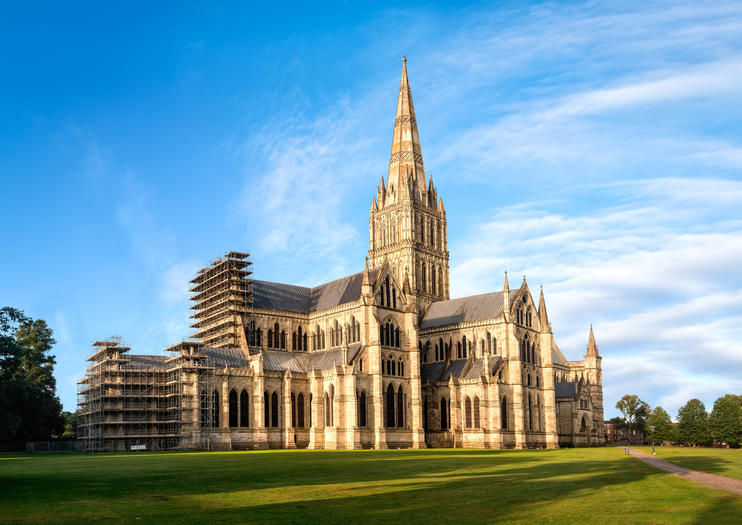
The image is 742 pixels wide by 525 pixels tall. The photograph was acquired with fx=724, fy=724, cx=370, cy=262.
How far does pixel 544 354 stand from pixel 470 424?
15876 mm

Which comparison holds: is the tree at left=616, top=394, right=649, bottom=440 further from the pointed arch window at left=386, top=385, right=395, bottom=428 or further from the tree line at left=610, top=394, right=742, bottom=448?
the pointed arch window at left=386, top=385, right=395, bottom=428

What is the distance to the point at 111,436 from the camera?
7394cm

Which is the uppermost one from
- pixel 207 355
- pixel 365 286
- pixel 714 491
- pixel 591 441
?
pixel 365 286

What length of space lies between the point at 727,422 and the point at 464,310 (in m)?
44.9

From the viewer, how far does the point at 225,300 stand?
83.4 m

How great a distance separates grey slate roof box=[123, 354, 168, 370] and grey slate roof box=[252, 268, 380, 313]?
488 inches

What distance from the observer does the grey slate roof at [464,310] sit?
Result: 89.3 metres

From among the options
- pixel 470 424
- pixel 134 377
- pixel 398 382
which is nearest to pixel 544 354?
pixel 470 424

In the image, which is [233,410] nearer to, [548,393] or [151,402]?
[151,402]

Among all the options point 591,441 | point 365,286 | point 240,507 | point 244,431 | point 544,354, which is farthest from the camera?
point 591,441

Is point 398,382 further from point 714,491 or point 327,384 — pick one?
point 714,491

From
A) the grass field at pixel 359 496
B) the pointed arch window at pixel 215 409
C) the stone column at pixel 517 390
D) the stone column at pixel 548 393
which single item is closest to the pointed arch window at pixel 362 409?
the pointed arch window at pixel 215 409

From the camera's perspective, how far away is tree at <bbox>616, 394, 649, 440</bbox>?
175 m

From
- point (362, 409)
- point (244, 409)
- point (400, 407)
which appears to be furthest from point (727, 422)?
point (244, 409)
